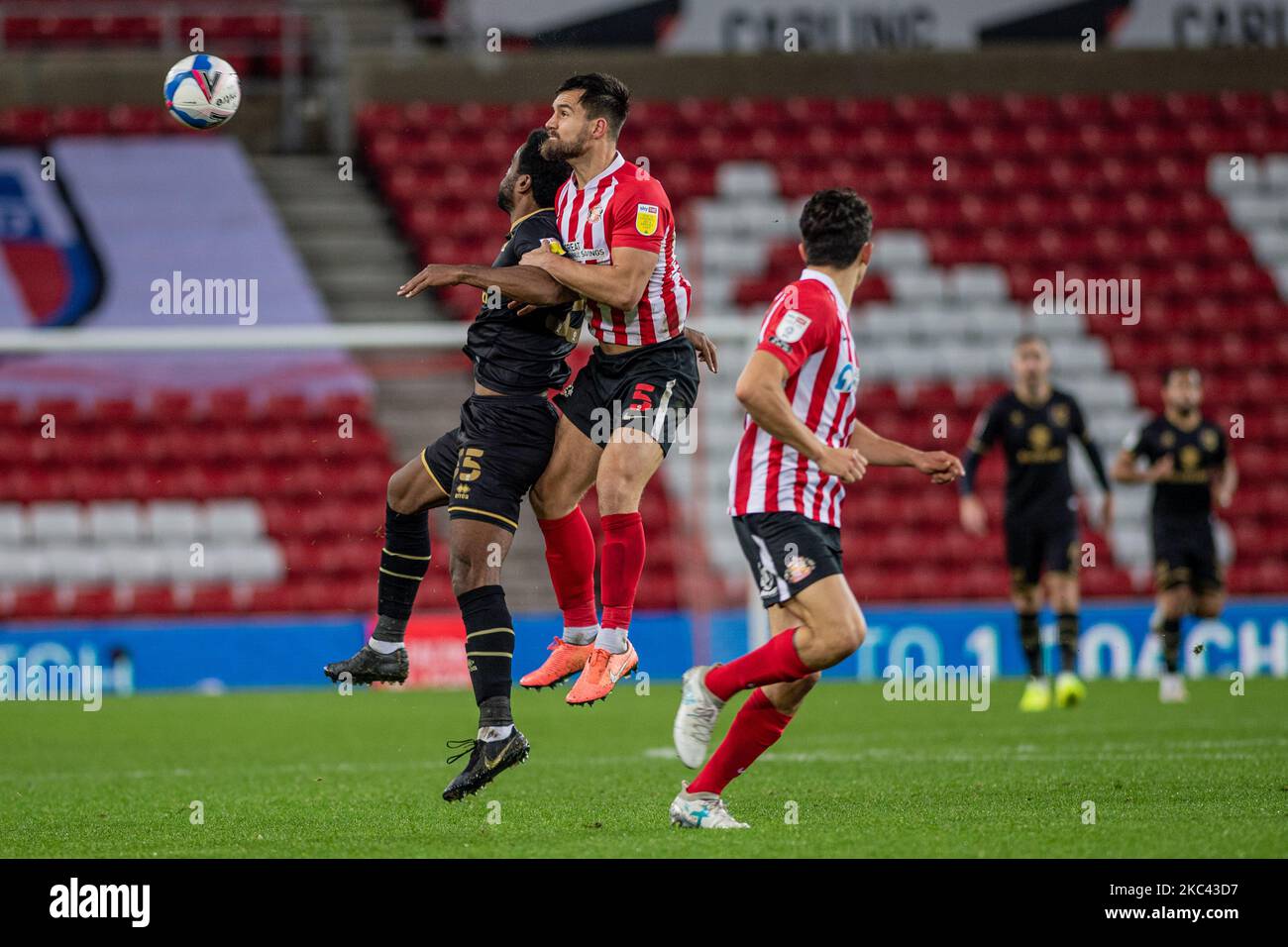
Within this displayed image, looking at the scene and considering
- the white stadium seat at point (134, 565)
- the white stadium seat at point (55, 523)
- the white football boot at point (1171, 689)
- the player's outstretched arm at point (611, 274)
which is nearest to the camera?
the player's outstretched arm at point (611, 274)

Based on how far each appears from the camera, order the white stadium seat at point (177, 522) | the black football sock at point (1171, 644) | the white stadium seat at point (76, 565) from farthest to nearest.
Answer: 1. the white stadium seat at point (177, 522)
2. the white stadium seat at point (76, 565)
3. the black football sock at point (1171, 644)

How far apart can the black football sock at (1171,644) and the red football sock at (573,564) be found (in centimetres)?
604

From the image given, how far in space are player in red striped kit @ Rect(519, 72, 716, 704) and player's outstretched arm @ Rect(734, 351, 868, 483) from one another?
0.87 meters

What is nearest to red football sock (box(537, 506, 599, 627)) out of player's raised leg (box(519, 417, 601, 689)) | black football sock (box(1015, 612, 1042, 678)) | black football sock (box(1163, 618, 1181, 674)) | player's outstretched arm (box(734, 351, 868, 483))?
player's raised leg (box(519, 417, 601, 689))

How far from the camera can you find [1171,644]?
12.3m

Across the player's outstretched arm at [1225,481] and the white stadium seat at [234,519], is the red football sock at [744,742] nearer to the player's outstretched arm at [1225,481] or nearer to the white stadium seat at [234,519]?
the player's outstretched arm at [1225,481]

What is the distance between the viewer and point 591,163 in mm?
6984

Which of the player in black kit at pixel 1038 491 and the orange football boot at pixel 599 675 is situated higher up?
the player in black kit at pixel 1038 491

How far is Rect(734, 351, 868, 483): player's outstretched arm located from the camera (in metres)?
6.01

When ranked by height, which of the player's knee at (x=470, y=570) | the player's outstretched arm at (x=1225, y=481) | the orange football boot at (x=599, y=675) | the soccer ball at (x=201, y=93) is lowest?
the orange football boot at (x=599, y=675)

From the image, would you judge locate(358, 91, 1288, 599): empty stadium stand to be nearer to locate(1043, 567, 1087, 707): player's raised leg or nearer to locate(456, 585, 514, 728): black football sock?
locate(1043, 567, 1087, 707): player's raised leg

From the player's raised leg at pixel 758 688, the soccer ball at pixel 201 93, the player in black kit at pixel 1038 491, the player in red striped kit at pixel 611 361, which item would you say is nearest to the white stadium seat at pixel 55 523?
the player in black kit at pixel 1038 491

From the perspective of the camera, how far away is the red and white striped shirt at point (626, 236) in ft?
22.3

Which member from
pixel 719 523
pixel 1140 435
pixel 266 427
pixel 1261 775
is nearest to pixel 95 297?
pixel 266 427
